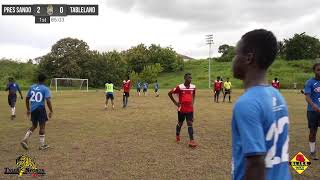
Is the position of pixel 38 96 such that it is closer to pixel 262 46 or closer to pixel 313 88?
pixel 313 88

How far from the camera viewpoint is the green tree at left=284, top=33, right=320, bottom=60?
103 metres

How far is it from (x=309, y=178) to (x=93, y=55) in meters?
Result: 78.6

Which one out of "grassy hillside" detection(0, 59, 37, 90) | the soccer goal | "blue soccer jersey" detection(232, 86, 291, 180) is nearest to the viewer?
"blue soccer jersey" detection(232, 86, 291, 180)

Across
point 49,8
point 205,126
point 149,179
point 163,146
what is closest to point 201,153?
point 163,146

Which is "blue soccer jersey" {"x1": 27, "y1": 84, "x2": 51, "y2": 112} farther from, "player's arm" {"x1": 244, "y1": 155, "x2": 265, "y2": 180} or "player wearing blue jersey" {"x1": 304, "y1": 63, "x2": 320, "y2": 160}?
"player's arm" {"x1": 244, "y1": 155, "x2": 265, "y2": 180}

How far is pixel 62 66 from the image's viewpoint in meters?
79.9

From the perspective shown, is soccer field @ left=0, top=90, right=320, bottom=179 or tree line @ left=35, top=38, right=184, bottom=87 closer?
soccer field @ left=0, top=90, right=320, bottom=179

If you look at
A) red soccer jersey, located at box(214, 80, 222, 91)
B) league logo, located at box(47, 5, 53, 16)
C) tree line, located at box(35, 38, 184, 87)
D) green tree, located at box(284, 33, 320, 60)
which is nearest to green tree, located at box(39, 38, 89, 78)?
tree line, located at box(35, 38, 184, 87)

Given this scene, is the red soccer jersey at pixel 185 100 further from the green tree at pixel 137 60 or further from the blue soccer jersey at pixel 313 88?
the green tree at pixel 137 60

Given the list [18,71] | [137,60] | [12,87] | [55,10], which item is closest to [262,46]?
[12,87]

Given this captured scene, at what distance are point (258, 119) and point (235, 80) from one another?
263ft

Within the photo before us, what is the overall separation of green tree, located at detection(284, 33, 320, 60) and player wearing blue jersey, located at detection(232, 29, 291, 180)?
4146 inches

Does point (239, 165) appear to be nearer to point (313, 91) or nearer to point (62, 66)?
point (313, 91)

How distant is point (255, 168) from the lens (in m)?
2.32
